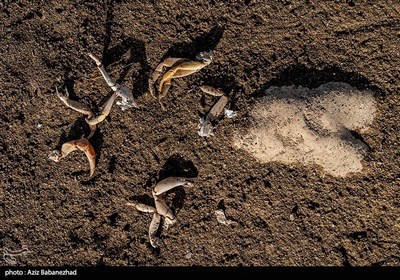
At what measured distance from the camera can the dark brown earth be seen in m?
3.45

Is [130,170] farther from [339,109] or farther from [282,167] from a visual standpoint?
[339,109]

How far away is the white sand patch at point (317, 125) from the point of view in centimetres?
340

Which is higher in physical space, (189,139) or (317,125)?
(317,125)

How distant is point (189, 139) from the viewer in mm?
3576

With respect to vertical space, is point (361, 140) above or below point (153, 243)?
above

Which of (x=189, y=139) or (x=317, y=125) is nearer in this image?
(x=317, y=125)

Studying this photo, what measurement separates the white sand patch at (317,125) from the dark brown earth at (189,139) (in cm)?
8

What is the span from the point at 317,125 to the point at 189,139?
3.12ft

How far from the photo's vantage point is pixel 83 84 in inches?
145

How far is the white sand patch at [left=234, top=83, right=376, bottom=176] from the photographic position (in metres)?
3.40

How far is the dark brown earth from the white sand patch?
3.1 inches

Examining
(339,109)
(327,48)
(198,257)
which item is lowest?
(198,257)

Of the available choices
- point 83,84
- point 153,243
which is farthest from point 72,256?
point 83,84

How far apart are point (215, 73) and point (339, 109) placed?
37.5 inches
